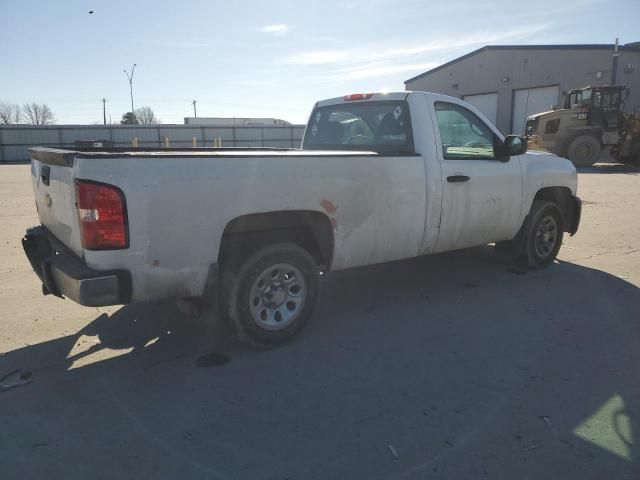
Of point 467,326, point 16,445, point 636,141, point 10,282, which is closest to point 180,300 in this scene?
point 16,445

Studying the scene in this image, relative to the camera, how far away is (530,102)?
34969mm

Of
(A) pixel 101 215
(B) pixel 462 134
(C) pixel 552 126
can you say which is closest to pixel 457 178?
(B) pixel 462 134

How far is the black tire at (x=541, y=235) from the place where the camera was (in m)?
5.82

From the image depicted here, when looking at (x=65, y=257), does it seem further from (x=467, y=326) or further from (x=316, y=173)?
(x=467, y=326)

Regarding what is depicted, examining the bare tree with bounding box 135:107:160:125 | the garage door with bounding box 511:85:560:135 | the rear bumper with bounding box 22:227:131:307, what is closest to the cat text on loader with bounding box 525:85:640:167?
the garage door with bounding box 511:85:560:135

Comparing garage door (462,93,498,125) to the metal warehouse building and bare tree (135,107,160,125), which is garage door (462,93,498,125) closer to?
the metal warehouse building

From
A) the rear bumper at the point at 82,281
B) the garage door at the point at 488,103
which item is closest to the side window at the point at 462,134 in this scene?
the rear bumper at the point at 82,281

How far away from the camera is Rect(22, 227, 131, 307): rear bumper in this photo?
3.05 m

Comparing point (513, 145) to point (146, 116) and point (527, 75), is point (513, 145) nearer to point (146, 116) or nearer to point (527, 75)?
point (527, 75)

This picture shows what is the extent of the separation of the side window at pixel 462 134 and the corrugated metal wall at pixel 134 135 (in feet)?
109

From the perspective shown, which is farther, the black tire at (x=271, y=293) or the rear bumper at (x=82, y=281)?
the black tire at (x=271, y=293)

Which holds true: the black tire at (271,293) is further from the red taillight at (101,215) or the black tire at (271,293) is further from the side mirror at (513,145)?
the side mirror at (513,145)

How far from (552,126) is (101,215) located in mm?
23509

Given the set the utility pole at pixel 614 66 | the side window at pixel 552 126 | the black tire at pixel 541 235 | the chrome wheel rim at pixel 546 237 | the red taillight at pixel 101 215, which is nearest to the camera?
the red taillight at pixel 101 215
